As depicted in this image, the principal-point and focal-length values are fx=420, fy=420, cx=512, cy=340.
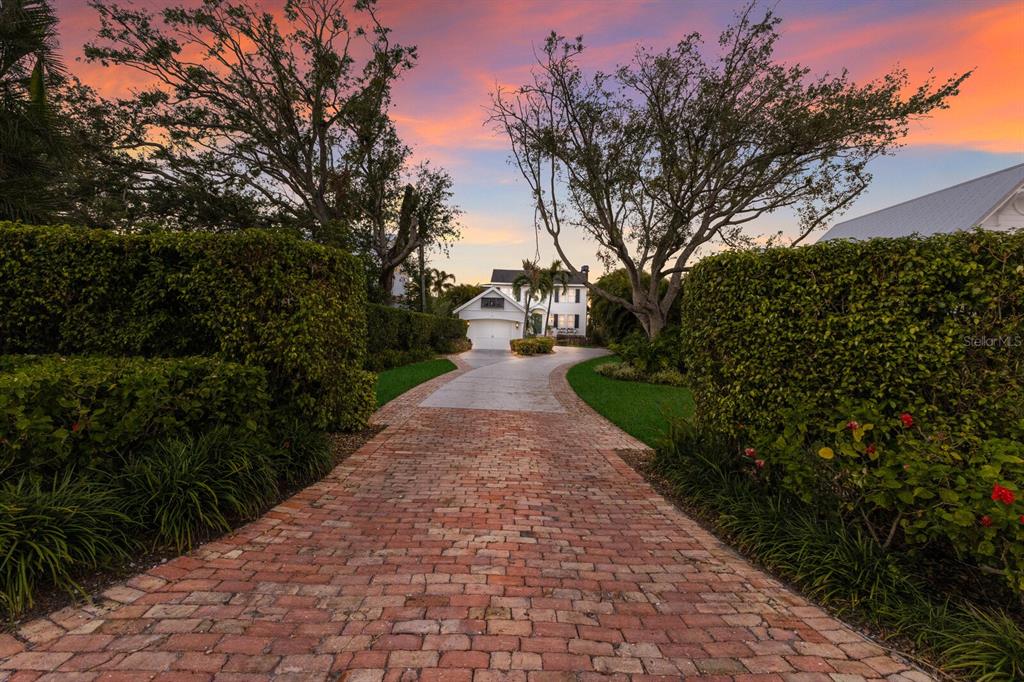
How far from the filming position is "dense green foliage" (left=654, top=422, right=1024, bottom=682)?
2055 millimetres

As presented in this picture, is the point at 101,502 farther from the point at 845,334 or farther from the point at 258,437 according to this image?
the point at 845,334

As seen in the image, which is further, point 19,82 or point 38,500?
point 19,82

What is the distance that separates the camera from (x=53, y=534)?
2.52m

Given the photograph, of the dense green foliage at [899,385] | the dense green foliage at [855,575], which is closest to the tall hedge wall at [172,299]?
the dense green foliage at [855,575]

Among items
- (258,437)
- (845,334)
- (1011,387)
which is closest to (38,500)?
(258,437)

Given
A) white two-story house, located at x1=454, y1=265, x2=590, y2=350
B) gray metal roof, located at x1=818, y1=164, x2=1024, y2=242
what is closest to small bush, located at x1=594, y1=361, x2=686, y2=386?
gray metal roof, located at x1=818, y1=164, x2=1024, y2=242

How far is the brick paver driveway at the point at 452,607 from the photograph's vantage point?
6.48ft

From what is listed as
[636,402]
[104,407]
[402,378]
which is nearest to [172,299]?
[104,407]

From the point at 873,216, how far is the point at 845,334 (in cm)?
2071

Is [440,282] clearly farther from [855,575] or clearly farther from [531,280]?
[855,575]

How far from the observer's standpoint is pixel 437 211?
68.0 ft

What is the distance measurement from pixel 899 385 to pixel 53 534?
5.80 meters

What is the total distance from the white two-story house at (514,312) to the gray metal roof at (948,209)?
15.2 m

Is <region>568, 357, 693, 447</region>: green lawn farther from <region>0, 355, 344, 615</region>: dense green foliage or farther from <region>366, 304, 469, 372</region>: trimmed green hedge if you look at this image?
<region>366, 304, 469, 372</region>: trimmed green hedge
